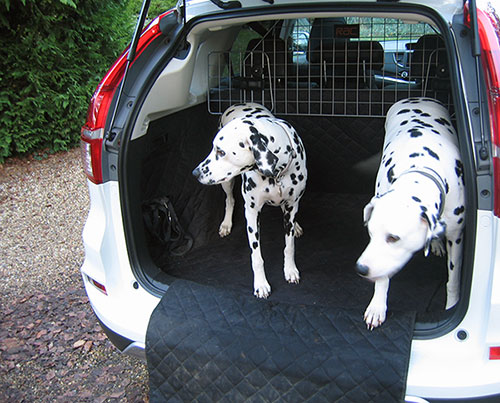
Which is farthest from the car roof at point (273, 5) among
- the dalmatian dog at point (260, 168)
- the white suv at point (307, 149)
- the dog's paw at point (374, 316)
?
the dog's paw at point (374, 316)

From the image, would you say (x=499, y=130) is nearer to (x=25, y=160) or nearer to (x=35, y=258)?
(x=35, y=258)

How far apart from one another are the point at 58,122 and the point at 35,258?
233 centimetres

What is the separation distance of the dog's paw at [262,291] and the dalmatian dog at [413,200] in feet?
2.49

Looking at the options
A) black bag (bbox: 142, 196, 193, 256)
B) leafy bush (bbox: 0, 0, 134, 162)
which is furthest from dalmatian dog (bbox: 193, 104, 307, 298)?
leafy bush (bbox: 0, 0, 134, 162)

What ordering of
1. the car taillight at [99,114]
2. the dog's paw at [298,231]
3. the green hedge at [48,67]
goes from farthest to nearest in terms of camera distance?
the green hedge at [48,67] → the dog's paw at [298,231] → the car taillight at [99,114]

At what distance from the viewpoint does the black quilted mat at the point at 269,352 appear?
2162 millimetres

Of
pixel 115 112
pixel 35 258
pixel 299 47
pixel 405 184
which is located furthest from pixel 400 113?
pixel 35 258

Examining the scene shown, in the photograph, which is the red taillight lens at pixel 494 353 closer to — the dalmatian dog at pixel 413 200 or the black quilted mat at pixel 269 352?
the black quilted mat at pixel 269 352

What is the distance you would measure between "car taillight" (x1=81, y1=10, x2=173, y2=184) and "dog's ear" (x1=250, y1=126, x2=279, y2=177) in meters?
0.76

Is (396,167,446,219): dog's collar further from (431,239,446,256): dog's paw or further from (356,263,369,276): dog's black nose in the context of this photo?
(431,239,446,256): dog's paw

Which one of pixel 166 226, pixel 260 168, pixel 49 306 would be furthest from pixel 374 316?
pixel 49 306

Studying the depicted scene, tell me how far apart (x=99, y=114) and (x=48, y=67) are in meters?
4.16

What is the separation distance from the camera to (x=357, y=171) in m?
4.44

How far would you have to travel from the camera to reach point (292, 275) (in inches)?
129
